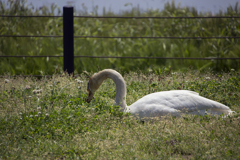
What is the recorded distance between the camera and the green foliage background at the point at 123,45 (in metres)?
7.91

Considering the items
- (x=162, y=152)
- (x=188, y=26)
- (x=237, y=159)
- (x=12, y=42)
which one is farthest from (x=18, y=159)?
(x=188, y=26)

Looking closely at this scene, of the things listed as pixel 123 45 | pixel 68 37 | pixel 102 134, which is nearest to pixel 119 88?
pixel 102 134

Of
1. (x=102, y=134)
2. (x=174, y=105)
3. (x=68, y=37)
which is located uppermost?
(x=68, y=37)

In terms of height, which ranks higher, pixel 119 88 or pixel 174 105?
pixel 119 88

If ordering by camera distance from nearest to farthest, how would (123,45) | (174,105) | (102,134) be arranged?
1. (102,134)
2. (174,105)
3. (123,45)

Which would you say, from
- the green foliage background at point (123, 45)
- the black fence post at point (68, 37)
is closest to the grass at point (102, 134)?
the black fence post at point (68, 37)

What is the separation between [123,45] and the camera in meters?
9.21

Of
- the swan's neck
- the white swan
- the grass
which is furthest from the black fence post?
the white swan

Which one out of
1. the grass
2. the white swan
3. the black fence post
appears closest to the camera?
the grass

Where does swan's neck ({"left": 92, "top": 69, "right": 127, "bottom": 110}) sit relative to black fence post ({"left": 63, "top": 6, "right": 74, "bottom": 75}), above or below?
below

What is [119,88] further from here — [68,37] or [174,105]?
[68,37]

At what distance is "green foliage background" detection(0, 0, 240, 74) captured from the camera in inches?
311

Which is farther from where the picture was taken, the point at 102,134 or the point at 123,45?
the point at 123,45

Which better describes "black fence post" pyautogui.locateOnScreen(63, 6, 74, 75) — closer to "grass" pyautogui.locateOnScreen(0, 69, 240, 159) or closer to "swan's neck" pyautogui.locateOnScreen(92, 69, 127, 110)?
"grass" pyautogui.locateOnScreen(0, 69, 240, 159)
